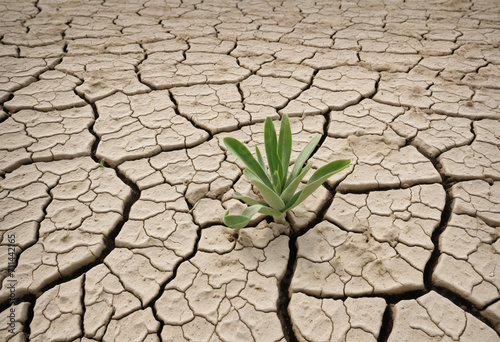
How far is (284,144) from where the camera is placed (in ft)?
6.15

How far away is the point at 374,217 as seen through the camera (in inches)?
76.4

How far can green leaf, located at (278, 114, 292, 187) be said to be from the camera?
184 cm

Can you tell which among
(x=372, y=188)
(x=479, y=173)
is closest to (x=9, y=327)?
(x=372, y=188)

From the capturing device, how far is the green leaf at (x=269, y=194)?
165cm

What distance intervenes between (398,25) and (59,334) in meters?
3.90

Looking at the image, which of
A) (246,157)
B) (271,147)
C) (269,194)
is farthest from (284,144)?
(269,194)

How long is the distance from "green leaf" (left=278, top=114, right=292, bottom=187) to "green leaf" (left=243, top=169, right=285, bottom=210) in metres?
0.12

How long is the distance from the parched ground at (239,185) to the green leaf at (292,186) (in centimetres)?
17

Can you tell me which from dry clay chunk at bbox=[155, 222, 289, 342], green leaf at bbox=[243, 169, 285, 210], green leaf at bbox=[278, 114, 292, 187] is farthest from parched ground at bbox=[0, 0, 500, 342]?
green leaf at bbox=[278, 114, 292, 187]

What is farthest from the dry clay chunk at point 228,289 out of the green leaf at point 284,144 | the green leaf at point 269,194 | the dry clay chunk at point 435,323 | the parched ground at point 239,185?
the dry clay chunk at point 435,323

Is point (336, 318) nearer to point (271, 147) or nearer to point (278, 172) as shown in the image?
point (278, 172)

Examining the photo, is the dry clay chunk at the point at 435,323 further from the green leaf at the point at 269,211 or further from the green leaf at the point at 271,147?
the green leaf at the point at 271,147

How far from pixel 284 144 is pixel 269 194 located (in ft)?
1.00

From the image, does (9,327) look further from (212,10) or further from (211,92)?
(212,10)
